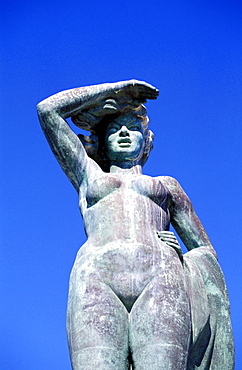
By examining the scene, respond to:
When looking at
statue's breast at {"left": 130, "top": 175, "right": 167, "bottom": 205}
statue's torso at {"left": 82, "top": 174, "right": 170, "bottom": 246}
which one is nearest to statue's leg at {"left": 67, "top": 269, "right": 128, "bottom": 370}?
statue's torso at {"left": 82, "top": 174, "right": 170, "bottom": 246}

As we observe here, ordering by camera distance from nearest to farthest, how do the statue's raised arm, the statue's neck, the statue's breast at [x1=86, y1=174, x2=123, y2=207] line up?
the statue's breast at [x1=86, y1=174, x2=123, y2=207] < the statue's raised arm < the statue's neck

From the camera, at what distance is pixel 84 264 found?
10.1m

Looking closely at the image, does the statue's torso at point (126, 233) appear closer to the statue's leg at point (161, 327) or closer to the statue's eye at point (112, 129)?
the statue's leg at point (161, 327)

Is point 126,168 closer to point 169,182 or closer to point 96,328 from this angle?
point 169,182

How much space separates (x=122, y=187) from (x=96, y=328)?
6.84 feet

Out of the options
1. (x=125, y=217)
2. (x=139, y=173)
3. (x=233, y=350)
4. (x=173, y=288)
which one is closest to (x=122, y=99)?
(x=139, y=173)

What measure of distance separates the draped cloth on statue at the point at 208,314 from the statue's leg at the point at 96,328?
1.08 m

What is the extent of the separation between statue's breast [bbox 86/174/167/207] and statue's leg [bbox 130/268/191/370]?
1288 millimetres

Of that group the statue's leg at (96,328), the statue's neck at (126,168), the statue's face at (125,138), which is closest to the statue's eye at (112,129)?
the statue's face at (125,138)

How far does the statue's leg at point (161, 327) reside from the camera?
9.37 m

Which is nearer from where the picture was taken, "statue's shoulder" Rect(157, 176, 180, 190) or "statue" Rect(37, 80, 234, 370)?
"statue" Rect(37, 80, 234, 370)

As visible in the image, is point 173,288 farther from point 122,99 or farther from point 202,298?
point 122,99

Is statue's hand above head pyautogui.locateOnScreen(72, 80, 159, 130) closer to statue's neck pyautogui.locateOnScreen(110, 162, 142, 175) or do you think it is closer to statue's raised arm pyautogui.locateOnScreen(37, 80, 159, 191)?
statue's raised arm pyautogui.locateOnScreen(37, 80, 159, 191)

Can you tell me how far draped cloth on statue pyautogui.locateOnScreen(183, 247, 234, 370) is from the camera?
10.2 metres
